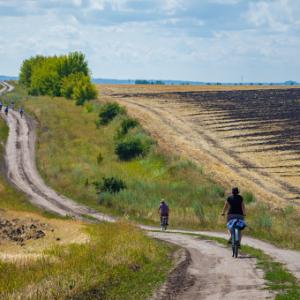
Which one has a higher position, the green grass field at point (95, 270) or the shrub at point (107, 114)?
the shrub at point (107, 114)

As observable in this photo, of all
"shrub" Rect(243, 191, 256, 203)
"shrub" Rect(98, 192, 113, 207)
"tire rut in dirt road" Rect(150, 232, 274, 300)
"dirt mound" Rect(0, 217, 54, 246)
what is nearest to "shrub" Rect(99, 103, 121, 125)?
"shrub" Rect(98, 192, 113, 207)

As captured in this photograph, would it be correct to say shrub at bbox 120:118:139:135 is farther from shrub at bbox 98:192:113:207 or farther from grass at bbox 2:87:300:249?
shrub at bbox 98:192:113:207

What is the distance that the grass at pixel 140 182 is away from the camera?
3475 cm

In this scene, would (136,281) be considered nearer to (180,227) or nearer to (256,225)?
(256,225)

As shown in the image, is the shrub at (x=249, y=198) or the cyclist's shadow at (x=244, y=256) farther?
the shrub at (x=249, y=198)

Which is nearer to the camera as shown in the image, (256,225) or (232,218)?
(232,218)

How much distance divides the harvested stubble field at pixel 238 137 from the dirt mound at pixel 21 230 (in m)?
15.7

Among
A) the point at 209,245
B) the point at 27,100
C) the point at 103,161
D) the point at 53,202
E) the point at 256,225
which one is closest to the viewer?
the point at 209,245

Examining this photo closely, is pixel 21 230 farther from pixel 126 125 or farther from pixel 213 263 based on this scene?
pixel 126 125

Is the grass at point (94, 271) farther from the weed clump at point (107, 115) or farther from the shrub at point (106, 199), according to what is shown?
the weed clump at point (107, 115)

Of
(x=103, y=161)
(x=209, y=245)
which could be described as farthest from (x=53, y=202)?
(x=209, y=245)

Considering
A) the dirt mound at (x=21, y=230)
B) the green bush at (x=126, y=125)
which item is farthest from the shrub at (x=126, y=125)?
the dirt mound at (x=21, y=230)

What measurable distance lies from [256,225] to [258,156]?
32.8 m

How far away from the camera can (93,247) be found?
21000mm
